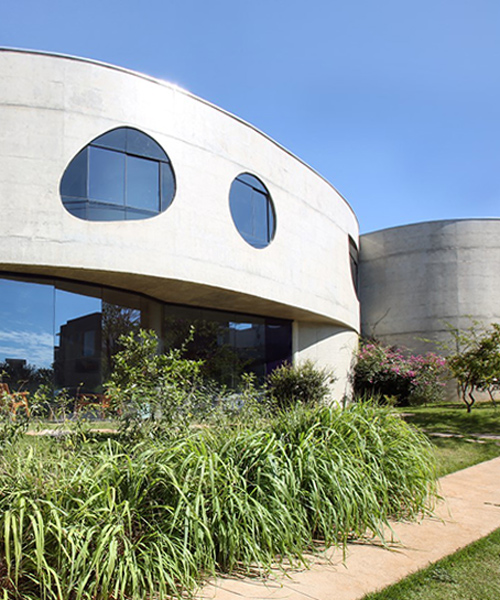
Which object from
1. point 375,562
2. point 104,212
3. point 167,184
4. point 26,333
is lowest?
point 375,562

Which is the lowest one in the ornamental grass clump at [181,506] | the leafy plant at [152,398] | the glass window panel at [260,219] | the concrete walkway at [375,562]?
the concrete walkway at [375,562]

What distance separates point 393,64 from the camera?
9773 mm

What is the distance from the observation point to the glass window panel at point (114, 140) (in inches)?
468

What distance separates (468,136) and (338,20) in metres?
3.67

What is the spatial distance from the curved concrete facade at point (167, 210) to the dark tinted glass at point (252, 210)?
229 mm

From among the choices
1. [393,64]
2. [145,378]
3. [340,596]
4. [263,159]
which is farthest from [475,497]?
[263,159]

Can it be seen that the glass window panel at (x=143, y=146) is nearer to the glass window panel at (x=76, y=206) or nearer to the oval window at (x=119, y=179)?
the oval window at (x=119, y=179)

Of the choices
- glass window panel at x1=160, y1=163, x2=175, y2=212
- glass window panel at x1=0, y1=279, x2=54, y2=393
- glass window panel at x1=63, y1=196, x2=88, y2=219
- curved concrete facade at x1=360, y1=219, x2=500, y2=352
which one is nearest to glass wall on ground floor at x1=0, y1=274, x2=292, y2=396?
glass window panel at x1=0, y1=279, x2=54, y2=393

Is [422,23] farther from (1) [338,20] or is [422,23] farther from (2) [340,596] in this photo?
(2) [340,596]

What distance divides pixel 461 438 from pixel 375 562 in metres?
7.41

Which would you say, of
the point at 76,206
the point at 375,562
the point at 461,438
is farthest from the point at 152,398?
the point at 461,438

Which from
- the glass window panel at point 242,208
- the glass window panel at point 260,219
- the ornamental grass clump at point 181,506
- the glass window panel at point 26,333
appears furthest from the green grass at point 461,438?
the glass window panel at point 26,333

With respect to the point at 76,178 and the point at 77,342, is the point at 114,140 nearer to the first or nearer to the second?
the point at 76,178

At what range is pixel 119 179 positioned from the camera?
12.2 meters
